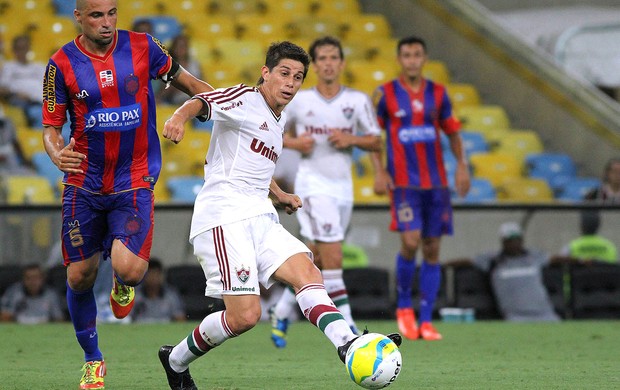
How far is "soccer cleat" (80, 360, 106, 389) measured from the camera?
6.68m

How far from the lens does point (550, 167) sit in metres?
15.5

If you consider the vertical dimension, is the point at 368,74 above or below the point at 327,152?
above

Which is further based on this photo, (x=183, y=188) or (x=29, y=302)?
(x=183, y=188)

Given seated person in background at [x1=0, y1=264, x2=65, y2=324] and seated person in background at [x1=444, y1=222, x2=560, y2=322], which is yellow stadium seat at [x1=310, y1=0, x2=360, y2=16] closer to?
seated person in background at [x1=444, y1=222, x2=560, y2=322]

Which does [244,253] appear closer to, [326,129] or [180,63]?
[326,129]

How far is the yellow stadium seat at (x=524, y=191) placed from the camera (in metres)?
14.7

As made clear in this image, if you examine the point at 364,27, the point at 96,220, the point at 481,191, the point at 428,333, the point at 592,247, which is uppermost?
the point at 364,27

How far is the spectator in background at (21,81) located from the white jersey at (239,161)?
8.44m

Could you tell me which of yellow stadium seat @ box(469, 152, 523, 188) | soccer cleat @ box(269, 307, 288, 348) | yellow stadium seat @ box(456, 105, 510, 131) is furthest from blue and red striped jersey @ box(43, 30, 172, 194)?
yellow stadium seat @ box(456, 105, 510, 131)

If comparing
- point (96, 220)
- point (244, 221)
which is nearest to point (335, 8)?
point (96, 220)

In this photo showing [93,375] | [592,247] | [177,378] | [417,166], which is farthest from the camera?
[592,247]

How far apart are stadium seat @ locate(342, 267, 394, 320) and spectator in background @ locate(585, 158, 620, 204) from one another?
2712mm

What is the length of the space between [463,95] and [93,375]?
11.0 meters

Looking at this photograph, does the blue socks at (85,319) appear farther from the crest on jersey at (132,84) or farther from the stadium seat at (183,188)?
the stadium seat at (183,188)
